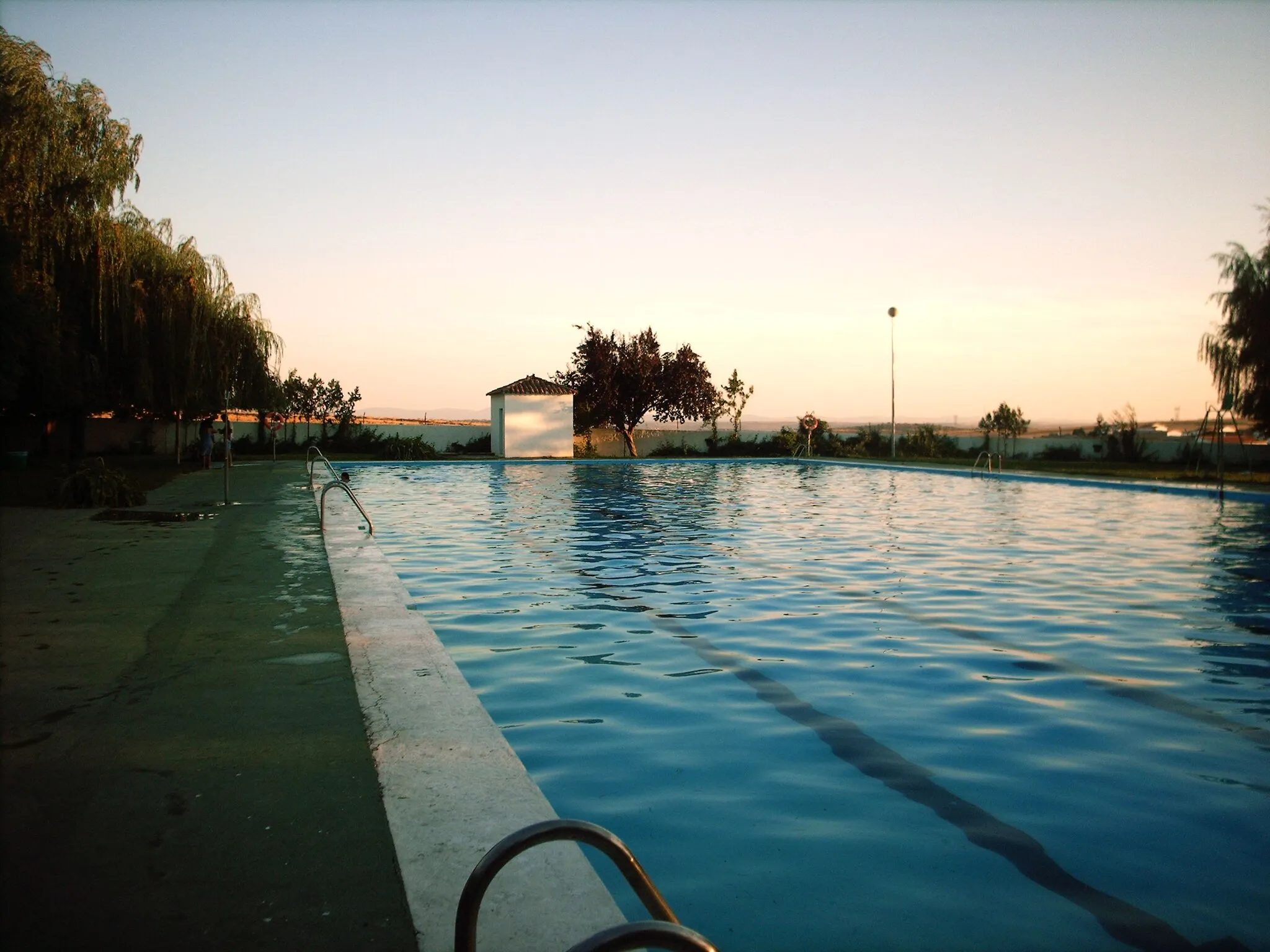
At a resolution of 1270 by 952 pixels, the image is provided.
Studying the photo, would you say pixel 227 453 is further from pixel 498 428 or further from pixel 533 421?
pixel 498 428

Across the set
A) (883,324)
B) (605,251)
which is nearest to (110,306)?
(605,251)

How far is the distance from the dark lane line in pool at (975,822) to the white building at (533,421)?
30.1 meters

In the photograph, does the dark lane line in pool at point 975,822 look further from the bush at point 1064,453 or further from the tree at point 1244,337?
the bush at point 1064,453

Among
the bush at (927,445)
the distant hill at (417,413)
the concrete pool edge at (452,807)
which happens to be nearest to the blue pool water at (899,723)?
the concrete pool edge at (452,807)

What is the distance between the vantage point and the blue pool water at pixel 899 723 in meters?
2.99

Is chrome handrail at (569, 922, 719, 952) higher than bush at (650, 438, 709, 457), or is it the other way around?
bush at (650, 438, 709, 457)

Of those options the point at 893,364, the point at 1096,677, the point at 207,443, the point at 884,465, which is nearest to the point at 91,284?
A: the point at 207,443

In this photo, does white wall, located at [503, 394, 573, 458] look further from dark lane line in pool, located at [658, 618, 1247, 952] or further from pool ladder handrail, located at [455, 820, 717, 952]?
pool ladder handrail, located at [455, 820, 717, 952]

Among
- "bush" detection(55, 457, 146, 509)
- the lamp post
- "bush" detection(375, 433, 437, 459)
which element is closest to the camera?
"bush" detection(55, 457, 146, 509)

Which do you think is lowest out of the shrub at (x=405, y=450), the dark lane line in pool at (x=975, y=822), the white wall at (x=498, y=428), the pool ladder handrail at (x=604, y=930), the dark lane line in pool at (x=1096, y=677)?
the dark lane line in pool at (x=975, y=822)

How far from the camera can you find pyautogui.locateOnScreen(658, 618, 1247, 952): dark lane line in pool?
278 cm

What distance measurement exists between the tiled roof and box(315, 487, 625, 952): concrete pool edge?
30.4 metres

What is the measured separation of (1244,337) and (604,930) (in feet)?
94.4

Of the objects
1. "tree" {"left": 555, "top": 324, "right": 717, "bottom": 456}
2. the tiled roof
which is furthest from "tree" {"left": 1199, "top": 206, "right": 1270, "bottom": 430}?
the tiled roof
